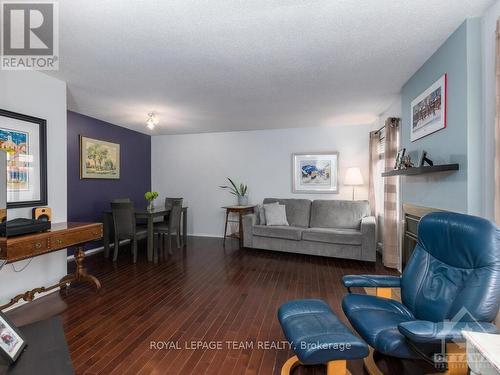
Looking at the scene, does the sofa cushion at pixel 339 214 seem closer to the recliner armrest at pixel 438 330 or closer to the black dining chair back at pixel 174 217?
the black dining chair back at pixel 174 217

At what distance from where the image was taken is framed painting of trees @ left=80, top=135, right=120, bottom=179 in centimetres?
438

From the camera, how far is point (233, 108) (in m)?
4.00

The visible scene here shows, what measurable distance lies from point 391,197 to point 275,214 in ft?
6.59

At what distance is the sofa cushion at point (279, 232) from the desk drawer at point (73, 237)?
102 inches

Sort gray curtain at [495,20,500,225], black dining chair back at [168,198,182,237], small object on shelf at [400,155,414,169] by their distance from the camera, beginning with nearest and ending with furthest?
gray curtain at [495,20,500,225], small object on shelf at [400,155,414,169], black dining chair back at [168,198,182,237]

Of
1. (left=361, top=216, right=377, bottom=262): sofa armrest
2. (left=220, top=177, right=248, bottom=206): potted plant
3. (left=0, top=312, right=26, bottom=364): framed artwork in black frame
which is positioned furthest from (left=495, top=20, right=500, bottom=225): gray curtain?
(left=220, top=177, right=248, bottom=206): potted plant

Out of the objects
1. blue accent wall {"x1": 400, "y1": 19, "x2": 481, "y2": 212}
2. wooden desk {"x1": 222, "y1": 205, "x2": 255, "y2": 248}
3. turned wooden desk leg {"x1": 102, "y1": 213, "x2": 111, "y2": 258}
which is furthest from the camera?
wooden desk {"x1": 222, "y1": 205, "x2": 255, "y2": 248}

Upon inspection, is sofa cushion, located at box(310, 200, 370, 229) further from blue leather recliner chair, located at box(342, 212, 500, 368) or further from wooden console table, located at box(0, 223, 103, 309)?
wooden console table, located at box(0, 223, 103, 309)

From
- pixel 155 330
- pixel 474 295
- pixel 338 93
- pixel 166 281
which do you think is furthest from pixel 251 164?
pixel 474 295

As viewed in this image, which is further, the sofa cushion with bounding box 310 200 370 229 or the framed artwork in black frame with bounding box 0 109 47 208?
the sofa cushion with bounding box 310 200 370 229

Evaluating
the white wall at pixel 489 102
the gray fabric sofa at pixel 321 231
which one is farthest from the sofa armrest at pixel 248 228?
the white wall at pixel 489 102

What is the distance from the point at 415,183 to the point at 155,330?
2926 mm

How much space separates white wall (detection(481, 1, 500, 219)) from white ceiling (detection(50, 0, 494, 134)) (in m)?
0.12

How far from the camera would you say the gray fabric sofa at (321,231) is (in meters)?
3.97
